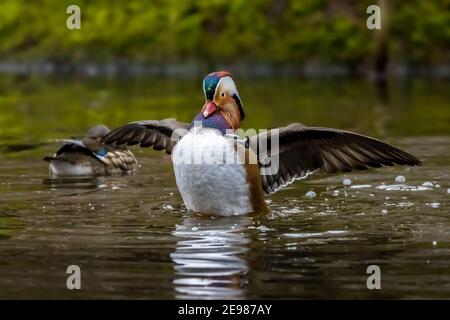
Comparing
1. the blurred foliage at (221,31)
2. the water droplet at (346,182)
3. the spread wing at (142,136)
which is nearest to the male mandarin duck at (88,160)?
the spread wing at (142,136)

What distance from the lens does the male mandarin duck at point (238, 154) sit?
31.9ft

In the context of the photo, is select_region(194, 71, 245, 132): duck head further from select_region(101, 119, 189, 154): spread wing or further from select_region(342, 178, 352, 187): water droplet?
select_region(342, 178, 352, 187): water droplet

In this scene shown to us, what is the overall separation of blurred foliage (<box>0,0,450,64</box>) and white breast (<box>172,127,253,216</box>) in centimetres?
2818

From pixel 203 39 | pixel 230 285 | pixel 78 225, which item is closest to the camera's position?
pixel 230 285

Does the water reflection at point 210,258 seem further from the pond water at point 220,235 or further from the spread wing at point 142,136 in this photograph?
the spread wing at point 142,136

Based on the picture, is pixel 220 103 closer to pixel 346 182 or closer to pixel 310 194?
pixel 310 194

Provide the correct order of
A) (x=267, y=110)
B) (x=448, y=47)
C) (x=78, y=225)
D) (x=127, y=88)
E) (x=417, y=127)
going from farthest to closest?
(x=448, y=47)
(x=127, y=88)
(x=267, y=110)
(x=417, y=127)
(x=78, y=225)

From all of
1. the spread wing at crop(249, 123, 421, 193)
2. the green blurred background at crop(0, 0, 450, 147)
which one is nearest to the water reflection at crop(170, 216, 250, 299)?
the spread wing at crop(249, 123, 421, 193)

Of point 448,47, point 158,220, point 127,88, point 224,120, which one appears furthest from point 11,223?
point 448,47

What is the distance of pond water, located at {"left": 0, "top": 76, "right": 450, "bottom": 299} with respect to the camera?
7234 millimetres

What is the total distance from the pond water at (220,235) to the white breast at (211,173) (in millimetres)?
153

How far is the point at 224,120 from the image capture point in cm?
981

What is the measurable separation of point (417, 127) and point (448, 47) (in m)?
19.9

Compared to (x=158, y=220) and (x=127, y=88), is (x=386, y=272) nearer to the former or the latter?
(x=158, y=220)
